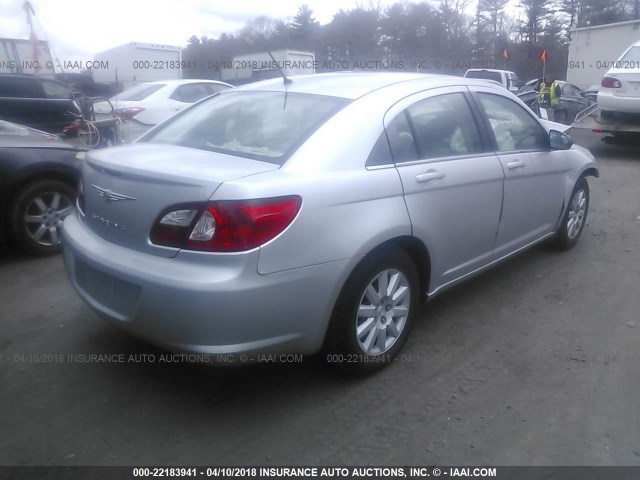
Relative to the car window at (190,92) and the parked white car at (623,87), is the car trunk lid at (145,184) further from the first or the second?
the parked white car at (623,87)

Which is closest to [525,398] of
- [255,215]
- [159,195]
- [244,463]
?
[244,463]

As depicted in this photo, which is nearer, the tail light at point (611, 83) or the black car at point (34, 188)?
the black car at point (34, 188)

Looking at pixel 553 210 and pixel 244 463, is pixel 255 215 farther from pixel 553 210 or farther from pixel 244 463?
pixel 553 210

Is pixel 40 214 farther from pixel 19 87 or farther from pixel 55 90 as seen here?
pixel 55 90

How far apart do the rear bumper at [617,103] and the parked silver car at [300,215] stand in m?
6.84

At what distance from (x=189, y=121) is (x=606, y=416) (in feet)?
9.49

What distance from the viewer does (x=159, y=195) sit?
2590 mm

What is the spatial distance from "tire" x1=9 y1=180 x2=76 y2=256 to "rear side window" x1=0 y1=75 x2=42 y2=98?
16.9 ft

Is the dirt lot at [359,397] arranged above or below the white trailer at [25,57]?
below

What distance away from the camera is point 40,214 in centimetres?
496

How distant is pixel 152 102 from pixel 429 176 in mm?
6850

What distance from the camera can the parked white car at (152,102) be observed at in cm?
890

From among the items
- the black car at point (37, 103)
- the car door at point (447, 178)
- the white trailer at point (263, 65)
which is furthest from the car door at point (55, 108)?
the car door at point (447, 178)

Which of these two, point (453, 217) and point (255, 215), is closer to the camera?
point (255, 215)
